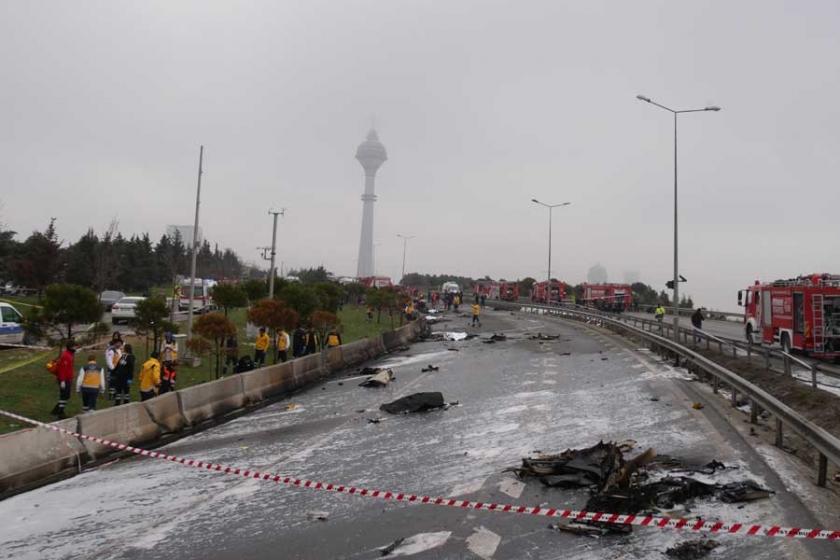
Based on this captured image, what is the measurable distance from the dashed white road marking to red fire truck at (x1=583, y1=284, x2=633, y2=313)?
52.4 m

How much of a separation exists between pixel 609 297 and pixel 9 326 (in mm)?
46687

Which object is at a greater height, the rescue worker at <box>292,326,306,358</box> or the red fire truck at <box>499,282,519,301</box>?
the red fire truck at <box>499,282,519,301</box>

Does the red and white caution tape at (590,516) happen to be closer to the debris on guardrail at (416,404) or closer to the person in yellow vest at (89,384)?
the debris on guardrail at (416,404)

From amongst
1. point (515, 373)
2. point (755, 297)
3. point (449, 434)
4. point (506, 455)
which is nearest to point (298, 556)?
point (506, 455)

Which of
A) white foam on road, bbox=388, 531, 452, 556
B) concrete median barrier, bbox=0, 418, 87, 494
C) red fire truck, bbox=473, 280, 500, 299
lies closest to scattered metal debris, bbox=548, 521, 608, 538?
white foam on road, bbox=388, 531, 452, 556

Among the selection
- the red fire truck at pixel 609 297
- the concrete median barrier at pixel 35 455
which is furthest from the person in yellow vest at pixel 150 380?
the red fire truck at pixel 609 297

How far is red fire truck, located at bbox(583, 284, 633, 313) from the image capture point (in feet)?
186

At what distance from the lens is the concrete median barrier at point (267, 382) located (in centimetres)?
1575

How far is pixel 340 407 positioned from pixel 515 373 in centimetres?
656

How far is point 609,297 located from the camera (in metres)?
57.3

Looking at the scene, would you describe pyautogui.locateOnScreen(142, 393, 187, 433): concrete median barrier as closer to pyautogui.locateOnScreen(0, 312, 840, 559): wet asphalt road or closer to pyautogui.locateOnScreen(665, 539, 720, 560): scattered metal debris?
pyautogui.locateOnScreen(0, 312, 840, 559): wet asphalt road

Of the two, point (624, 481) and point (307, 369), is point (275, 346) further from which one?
point (624, 481)

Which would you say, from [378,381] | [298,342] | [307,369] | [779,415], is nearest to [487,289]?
[298,342]

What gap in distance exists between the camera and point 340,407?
1445 centimetres
